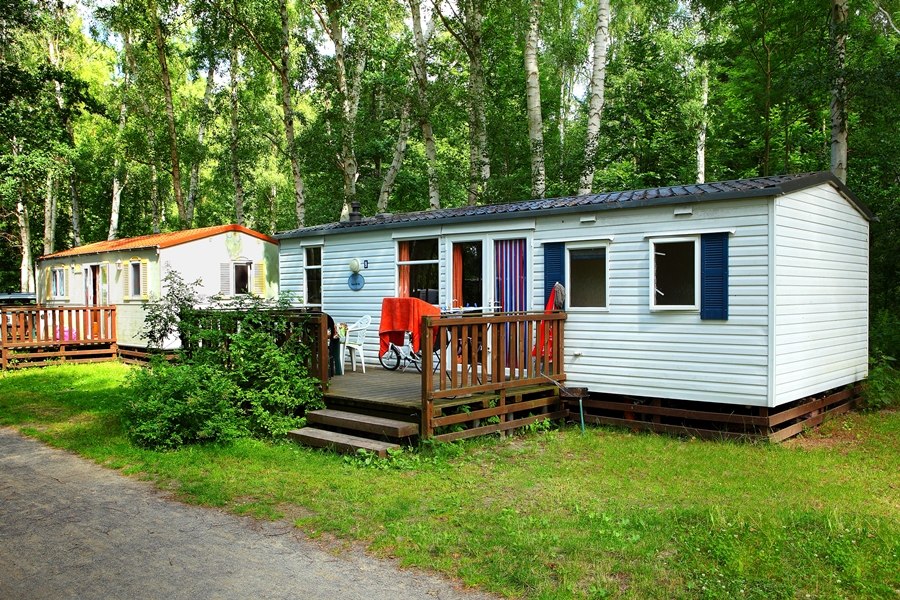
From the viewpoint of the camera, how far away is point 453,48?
21094 millimetres

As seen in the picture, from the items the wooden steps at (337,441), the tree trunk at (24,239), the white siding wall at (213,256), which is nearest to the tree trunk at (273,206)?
the tree trunk at (24,239)

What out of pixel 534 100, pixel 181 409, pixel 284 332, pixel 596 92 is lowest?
pixel 181 409

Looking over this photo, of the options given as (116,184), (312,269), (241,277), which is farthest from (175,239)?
(116,184)

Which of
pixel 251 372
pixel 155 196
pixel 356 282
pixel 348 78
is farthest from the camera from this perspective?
pixel 155 196

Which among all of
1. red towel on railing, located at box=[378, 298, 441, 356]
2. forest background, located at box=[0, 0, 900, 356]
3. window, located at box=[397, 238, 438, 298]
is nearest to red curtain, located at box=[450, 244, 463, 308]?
window, located at box=[397, 238, 438, 298]

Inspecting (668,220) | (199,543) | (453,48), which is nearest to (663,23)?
(453,48)

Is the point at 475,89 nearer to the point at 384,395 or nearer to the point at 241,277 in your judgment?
the point at 241,277

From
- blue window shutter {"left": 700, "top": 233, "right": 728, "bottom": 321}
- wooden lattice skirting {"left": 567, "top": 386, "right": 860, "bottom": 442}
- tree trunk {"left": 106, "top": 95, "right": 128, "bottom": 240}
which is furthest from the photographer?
tree trunk {"left": 106, "top": 95, "right": 128, "bottom": 240}

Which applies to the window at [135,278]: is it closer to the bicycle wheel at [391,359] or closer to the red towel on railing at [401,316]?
the bicycle wheel at [391,359]

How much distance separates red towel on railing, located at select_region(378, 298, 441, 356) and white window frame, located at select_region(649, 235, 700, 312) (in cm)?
244

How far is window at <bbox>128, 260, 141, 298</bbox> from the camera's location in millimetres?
14375

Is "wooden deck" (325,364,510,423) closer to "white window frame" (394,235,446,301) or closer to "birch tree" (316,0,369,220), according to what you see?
"white window frame" (394,235,446,301)

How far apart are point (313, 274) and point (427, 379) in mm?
5896

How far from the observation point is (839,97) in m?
11.0
